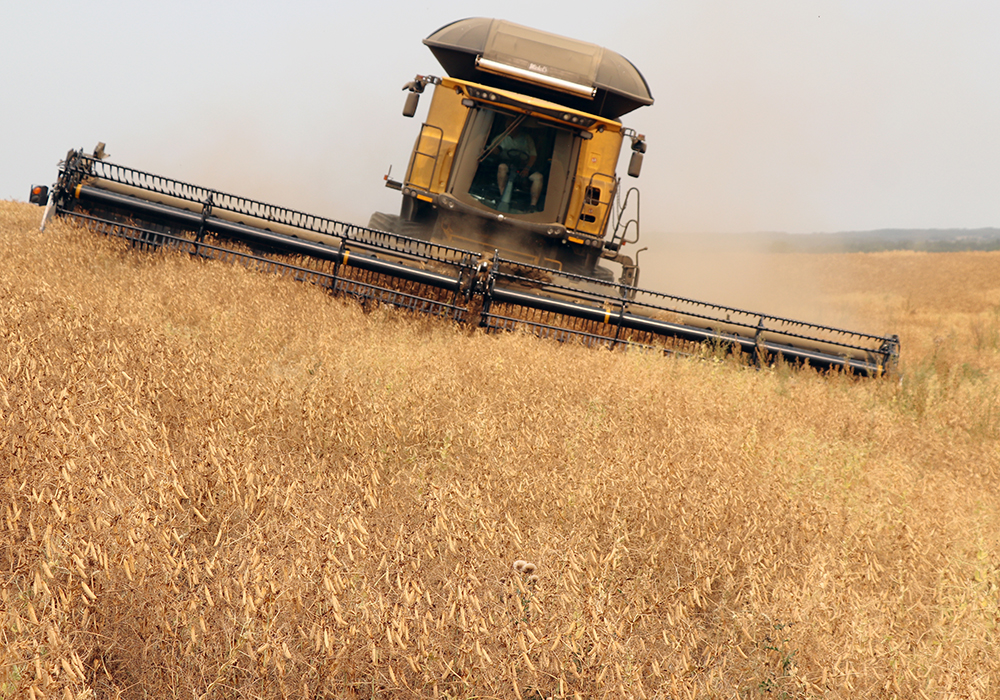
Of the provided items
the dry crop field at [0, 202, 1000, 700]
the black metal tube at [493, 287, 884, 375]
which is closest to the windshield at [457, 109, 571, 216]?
the black metal tube at [493, 287, 884, 375]

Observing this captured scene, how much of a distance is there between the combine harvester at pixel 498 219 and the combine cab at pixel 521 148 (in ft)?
0.05

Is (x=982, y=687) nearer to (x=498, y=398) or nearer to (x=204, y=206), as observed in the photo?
(x=498, y=398)

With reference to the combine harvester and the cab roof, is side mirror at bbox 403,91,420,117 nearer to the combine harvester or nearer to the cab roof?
the combine harvester

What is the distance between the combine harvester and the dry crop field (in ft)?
5.54

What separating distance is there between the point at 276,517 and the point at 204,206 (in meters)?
5.42

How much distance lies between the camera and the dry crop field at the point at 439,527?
63.0 inches

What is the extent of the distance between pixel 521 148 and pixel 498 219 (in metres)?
0.88

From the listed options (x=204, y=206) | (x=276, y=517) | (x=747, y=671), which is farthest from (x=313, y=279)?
(x=747, y=671)

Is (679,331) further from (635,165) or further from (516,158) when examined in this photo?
(516,158)

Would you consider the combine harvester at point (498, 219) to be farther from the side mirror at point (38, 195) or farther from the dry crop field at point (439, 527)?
the side mirror at point (38, 195)

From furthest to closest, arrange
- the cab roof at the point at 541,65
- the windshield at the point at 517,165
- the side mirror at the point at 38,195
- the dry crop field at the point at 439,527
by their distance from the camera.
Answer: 1. the side mirror at the point at 38,195
2. the windshield at the point at 517,165
3. the cab roof at the point at 541,65
4. the dry crop field at the point at 439,527

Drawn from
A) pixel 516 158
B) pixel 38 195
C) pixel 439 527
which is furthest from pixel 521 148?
pixel 38 195

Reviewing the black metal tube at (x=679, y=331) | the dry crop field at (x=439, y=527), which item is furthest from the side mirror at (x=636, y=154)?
the dry crop field at (x=439, y=527)

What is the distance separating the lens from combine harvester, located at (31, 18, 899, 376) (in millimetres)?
6742
